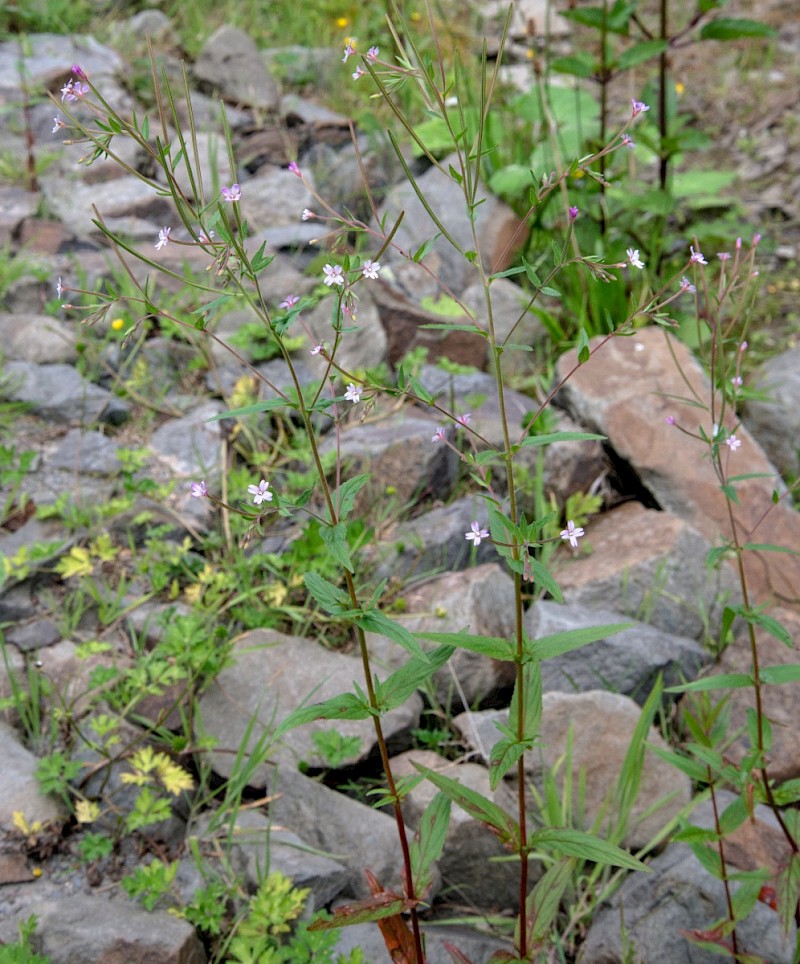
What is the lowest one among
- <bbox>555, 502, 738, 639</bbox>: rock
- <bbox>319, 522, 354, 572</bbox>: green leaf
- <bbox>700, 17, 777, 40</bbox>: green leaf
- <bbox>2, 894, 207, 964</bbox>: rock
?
<bbox>555, 502, 738, 639</bbox>: rock

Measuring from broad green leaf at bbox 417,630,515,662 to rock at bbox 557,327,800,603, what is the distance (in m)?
1.51

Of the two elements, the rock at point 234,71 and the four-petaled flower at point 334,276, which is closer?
the four-petaled flower at point 334,276

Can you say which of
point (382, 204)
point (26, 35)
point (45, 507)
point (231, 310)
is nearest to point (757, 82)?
point (382, 204)

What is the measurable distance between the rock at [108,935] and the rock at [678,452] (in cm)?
180

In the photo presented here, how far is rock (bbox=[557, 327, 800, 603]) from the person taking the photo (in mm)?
2745

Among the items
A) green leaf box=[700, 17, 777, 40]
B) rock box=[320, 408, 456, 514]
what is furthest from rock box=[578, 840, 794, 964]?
green leaf box=[700, 17, 777, 40]

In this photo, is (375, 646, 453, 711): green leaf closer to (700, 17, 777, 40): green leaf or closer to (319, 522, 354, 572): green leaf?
(319, 522, 354, 572): green leaf

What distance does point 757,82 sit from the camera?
5539mm

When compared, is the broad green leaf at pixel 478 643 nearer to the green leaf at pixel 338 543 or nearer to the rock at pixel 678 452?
the green leaf at pixel 338 543

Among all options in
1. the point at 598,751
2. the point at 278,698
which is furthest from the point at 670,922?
the point at 278,698

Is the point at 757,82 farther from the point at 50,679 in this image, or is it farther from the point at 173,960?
the point at 173,960

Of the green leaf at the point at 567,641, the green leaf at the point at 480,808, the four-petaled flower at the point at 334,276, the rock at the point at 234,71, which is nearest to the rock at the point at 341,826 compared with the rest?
the green leaf at the point at 480,808

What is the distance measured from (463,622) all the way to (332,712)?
107 centimetres

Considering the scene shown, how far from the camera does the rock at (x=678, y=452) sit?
2745 millimetres
